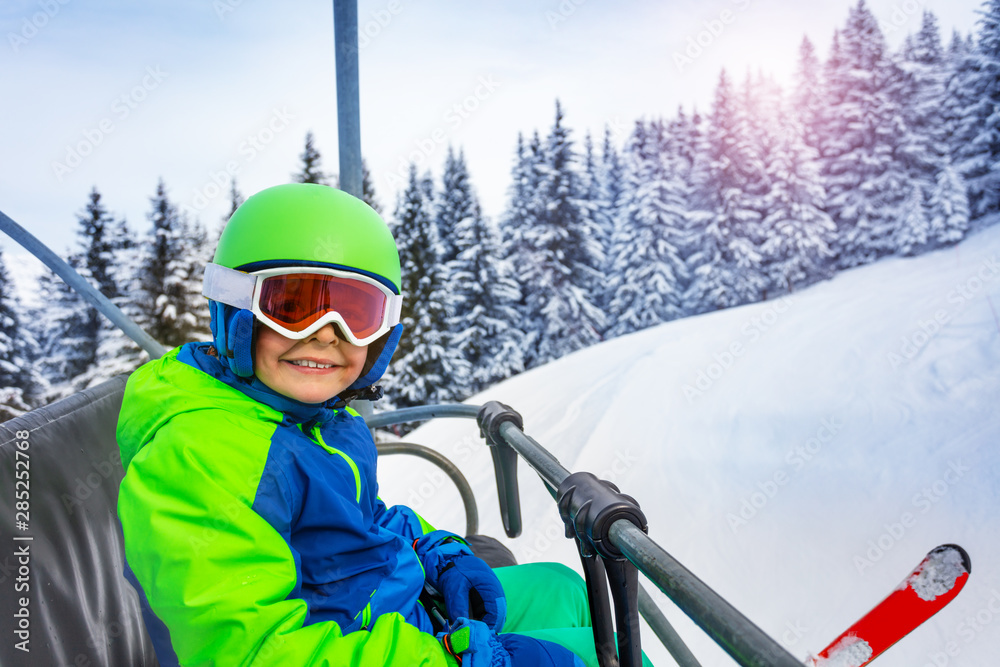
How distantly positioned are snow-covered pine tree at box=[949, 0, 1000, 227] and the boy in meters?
25.2

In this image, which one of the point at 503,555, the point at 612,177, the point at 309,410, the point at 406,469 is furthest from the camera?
the point at 612,177

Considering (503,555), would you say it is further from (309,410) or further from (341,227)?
(341,227)

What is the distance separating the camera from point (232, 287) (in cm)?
138

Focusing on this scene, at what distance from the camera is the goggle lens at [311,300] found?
135 centimetres

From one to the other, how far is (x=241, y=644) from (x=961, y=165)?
27.1 meters

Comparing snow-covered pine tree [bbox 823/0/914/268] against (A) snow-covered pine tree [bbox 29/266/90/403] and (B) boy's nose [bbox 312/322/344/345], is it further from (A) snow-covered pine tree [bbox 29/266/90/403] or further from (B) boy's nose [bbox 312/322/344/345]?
(A) snow-covered pine tree [bbox 29/266/90/403]

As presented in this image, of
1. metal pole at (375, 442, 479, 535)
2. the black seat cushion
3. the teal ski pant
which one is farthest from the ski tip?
the black seat cushion

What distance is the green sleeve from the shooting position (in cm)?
95

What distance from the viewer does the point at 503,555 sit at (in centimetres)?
196

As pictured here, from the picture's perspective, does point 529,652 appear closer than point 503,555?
Yes

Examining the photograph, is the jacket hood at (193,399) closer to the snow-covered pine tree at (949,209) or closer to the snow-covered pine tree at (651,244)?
the snow-covered pine tree at (651,244)

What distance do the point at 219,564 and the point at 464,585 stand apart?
0.69 m

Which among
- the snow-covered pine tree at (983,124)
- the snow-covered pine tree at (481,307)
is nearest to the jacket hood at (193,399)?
the snow-covered pine tree at (481,307)

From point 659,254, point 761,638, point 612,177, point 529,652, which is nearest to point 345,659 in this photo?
point 529,652
